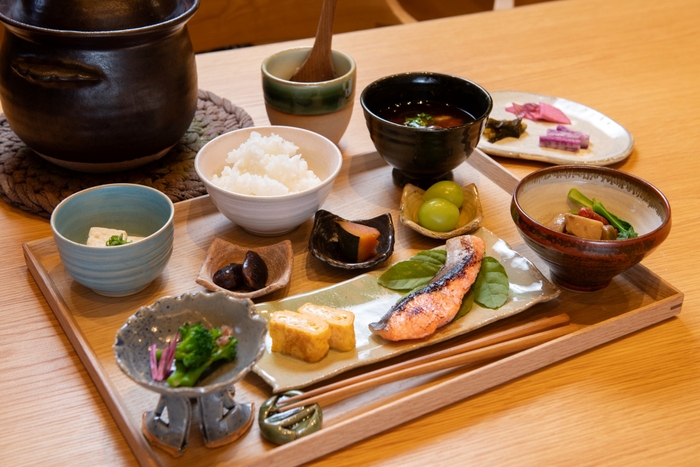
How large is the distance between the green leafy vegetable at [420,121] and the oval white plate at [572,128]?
0.78 ft

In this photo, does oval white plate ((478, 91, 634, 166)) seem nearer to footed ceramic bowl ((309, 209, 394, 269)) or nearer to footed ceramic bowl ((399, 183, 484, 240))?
footed ceramic bowl ((399, 183, 484, 240))

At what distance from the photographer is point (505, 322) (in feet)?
4.28

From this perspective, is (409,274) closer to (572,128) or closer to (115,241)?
(115,241)

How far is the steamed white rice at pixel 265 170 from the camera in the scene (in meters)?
1.47

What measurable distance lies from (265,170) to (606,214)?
75cm

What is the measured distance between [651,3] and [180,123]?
7.44 ft

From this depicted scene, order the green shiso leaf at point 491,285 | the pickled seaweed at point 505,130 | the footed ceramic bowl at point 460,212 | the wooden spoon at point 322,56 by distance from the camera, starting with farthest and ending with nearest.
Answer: the pickled seaweed at point 505,130
the wooden spoon at point 322,56
the footed ceramic bowl at point 460,212
the green shiso leaf at point 491,285

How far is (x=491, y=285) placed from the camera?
134cm

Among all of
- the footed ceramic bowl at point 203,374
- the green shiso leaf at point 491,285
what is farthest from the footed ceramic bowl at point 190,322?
the green shiso leaf at point 491,285

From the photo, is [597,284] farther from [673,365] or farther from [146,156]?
[146,156]

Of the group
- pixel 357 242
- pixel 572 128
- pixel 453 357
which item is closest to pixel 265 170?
pixel 357 242

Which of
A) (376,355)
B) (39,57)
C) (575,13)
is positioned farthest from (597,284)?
(575,13)

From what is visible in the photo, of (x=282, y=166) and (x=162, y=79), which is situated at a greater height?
(x=162, y=79)

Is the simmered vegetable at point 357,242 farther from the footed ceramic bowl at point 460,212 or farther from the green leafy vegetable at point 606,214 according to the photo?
the green leafy vegetable at point 606,214
